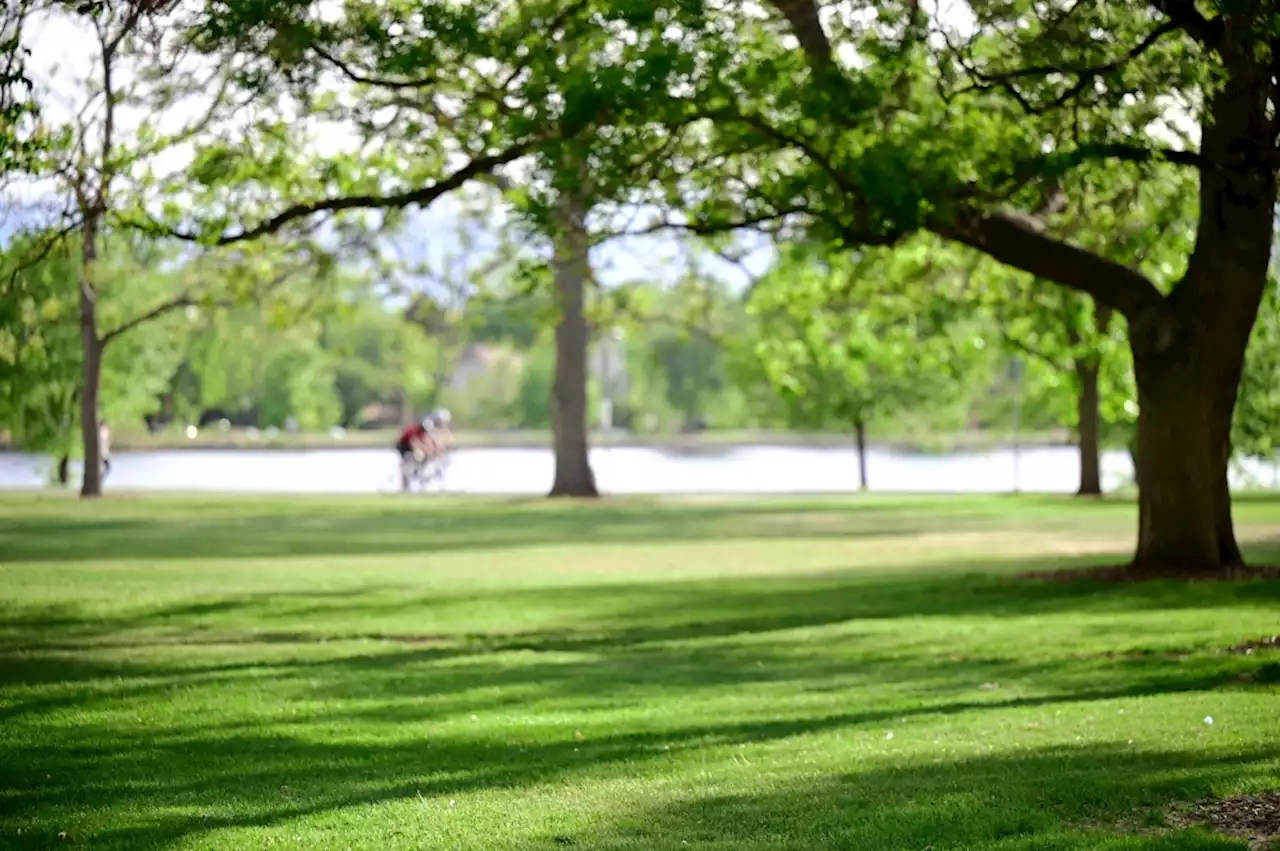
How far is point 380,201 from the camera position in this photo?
2011cm

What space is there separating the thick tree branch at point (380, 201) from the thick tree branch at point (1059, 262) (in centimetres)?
531

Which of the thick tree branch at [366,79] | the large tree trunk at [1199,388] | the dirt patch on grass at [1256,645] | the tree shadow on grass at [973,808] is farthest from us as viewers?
the large tree trunk at [1199,388]

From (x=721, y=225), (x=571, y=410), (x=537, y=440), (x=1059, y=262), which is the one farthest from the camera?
(x=537, y=440)

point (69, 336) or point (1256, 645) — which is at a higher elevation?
point (69, 336)

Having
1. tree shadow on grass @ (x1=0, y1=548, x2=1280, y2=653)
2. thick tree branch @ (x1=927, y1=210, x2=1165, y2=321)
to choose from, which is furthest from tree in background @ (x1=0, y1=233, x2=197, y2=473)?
thick tree branch @ (x1=927, y1=210, x2=1165, y2=321)

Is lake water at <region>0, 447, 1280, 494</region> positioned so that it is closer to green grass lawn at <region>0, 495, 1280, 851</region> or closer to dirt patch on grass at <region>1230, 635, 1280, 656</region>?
green grass lawn at <region>0, 495, 1280, 851</region>

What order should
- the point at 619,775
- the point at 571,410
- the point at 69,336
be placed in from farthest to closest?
the point at 571,410
the point at 69,336
the point at 619,775

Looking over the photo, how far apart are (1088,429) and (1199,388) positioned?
2604cm

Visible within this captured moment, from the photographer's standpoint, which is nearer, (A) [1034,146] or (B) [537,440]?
(A) [1034,146]

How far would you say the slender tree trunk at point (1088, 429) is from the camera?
153 feet

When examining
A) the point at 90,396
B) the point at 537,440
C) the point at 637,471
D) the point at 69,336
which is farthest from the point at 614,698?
the point at 537,440

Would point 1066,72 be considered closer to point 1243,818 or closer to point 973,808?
point 973,808

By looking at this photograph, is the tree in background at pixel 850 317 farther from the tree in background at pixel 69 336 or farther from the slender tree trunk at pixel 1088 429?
the tree in background at pixel 69 336

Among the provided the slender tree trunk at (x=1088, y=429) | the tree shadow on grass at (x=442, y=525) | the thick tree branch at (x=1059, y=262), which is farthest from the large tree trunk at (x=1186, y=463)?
the slender tree trunk at (x=1088, y=429)
